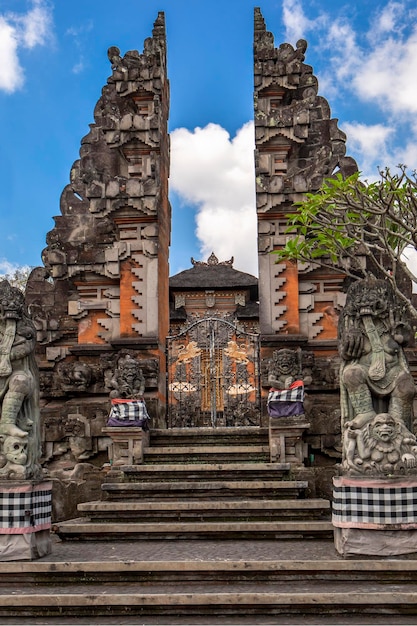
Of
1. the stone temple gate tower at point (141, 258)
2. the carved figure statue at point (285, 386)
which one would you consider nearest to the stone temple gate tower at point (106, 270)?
the stone temple gate tower at point (141, 258)

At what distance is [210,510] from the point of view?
9352mm

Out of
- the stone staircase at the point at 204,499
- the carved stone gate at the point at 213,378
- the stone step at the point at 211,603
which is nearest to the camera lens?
the stone step at the point at 211,603

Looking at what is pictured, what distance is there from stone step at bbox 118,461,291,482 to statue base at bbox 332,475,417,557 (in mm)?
3476

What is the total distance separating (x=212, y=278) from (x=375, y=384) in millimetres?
19380

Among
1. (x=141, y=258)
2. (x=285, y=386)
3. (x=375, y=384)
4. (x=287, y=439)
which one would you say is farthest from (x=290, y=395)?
(x=141, y=258)

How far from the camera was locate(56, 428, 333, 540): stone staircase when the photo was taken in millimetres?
8750

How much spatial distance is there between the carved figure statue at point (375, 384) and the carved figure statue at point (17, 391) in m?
3.45

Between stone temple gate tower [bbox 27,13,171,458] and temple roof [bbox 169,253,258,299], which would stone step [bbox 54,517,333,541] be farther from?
temple roof [bbox 169,253,258,299]

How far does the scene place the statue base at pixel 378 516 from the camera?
6867mm

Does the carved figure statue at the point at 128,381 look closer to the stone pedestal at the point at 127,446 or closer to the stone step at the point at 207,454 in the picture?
the stone pedestal at the point at 127,446

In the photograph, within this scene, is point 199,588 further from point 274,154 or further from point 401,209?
point 274,154

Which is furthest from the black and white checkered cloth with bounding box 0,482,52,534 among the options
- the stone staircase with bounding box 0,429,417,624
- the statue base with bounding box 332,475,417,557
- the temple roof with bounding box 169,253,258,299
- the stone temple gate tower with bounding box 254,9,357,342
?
the temple roof with bounding box 169,253,258,299

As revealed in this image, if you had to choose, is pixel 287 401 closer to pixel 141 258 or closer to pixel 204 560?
pixel 141 258

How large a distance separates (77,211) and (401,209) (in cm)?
690
